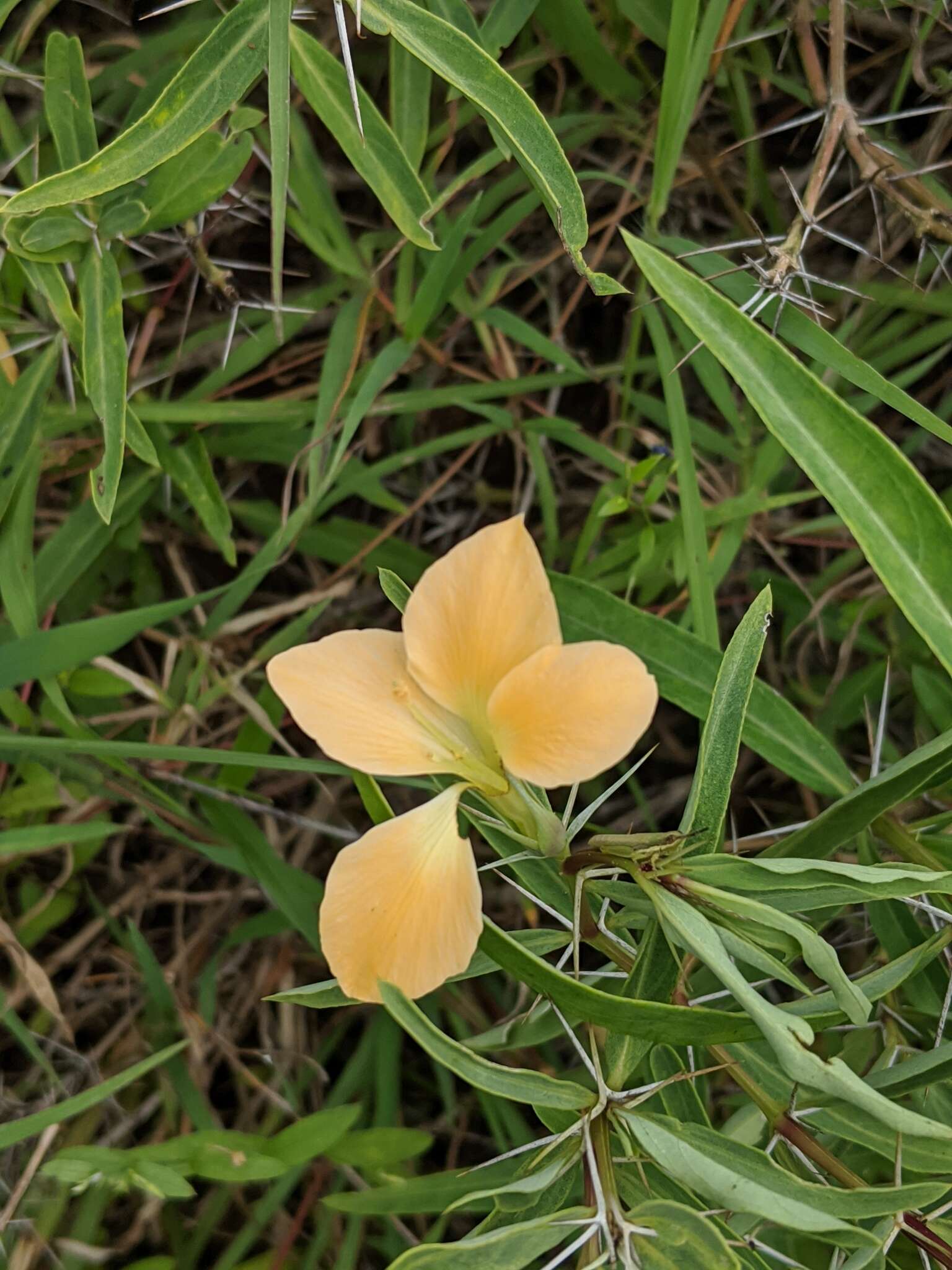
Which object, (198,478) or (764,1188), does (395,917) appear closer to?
(764,1188)

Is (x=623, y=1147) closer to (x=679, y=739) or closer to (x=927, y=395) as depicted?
(x=679, y=739)

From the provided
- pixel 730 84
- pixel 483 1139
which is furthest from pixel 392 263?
pixel 483 1139

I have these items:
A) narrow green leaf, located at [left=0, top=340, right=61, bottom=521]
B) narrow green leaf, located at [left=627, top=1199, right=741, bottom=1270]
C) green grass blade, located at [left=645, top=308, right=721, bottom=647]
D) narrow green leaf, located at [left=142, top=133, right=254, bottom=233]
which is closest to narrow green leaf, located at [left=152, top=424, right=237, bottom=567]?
narrow green leaf, located at [left=0, top=340, right=61, bottom=521]

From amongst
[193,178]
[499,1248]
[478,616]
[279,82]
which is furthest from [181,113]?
[499,1248]

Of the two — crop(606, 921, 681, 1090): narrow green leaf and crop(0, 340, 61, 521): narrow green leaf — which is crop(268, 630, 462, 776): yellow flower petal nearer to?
crop(606, 921, 681, 1090): narrow green leaf

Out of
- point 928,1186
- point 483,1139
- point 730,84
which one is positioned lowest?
point 483,1139
